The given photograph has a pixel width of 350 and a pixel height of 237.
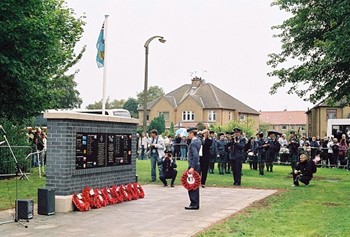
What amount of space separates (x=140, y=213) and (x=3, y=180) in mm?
10143

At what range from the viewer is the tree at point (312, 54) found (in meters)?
23.5

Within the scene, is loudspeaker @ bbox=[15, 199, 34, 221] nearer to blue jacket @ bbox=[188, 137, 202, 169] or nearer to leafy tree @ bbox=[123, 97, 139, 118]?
blue jacket @ bbox=[188, 137, 202, 169]

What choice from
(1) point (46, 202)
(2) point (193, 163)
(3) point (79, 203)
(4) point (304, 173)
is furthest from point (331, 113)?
(1) point (46, 202)

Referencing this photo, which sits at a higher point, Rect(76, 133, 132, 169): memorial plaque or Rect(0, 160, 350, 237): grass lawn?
Rect(76, 133, 132, 169): memorial plaque

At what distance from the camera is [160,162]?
766 inches

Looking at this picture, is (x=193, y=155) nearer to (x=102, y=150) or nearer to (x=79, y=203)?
(x=102, y=150)

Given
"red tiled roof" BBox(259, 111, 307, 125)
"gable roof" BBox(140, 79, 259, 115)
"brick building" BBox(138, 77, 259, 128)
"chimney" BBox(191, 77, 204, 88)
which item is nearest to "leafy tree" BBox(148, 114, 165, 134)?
"brick building" BBox(138, 77, 259, 128)

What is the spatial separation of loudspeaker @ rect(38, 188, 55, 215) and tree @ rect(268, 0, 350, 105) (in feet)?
42.3

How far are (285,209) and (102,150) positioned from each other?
16.1 feet

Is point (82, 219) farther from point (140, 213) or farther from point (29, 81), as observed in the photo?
point (29, 81)

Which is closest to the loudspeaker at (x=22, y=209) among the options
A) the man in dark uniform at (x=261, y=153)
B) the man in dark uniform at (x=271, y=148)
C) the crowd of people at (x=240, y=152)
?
the crowd of people at (x=240, y=152)

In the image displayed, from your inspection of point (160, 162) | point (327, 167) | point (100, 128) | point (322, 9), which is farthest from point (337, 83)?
point (100, 128)

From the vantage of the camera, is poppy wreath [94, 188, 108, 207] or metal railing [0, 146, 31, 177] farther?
metal railing [0, 146, 31, 177]

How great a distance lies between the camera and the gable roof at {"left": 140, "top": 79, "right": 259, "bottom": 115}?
82.4 meters
